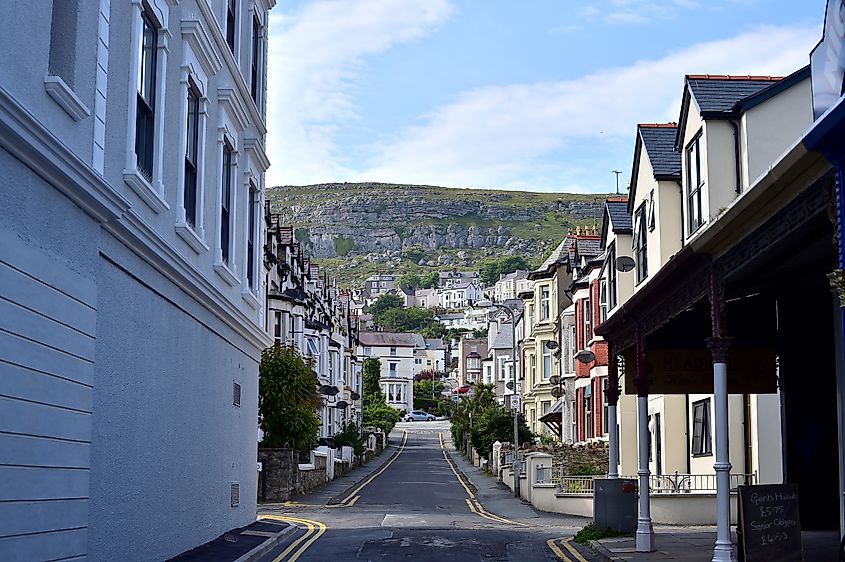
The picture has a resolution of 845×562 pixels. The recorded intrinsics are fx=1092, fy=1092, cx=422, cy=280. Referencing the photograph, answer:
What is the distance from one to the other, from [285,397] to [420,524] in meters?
11.6

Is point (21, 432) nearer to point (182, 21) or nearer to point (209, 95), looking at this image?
point (182, 21)

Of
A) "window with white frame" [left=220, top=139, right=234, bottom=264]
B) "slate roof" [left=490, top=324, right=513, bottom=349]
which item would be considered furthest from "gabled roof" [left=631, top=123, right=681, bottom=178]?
"slate roof" [left=490, top=324, right=513, bottom=349]

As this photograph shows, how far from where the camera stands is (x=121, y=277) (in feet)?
44.4

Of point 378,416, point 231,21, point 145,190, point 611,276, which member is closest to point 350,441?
point 611,276

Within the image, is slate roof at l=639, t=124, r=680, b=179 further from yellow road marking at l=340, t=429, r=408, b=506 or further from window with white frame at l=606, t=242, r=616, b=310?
yellow road marking at l=340, t=429, r=408, b=506

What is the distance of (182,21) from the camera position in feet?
56.5

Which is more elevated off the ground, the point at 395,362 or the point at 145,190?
the point at 395,362

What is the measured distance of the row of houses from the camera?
13.0 metres

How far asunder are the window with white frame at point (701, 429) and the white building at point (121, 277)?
12.9 meters

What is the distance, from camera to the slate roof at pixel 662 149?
2983cm

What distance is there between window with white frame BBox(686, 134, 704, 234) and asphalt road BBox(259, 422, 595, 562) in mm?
8023

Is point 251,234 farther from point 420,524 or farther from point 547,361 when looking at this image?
point 547,361

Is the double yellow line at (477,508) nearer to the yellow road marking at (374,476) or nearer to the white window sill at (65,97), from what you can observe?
the yellow road marking at (374,476)

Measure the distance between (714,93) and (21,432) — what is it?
2030cm
